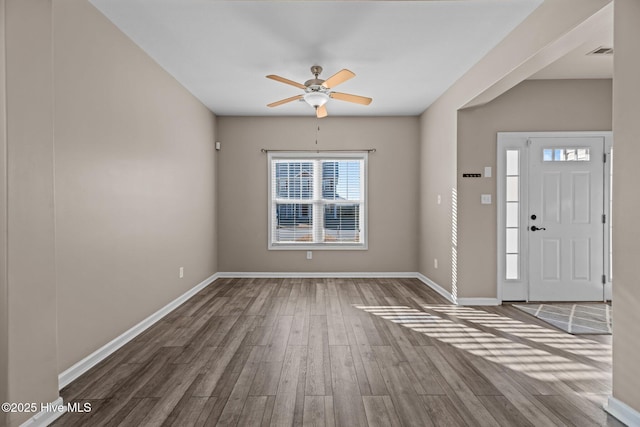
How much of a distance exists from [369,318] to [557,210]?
2.79 metres

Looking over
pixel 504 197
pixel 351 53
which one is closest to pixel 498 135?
pixel 504 197

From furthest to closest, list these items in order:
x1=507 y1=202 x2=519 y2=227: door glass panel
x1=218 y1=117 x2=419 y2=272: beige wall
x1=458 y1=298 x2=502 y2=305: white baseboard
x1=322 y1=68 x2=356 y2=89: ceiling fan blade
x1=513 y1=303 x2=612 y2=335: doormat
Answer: x1=218 y1=117 x2=419 y2=272: beige wall → x1=507 y1=202 x2=519 y2=227: door glass panel → x1=458 y1=298 x2=502 y2=305: white baseboard → x1=513 y1=303 x2=612 y2=335: doormat → x1=322 y1=68 x2=356 y2=89: ceiling fan blade

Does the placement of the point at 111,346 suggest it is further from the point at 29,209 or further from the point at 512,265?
the point at 512,265

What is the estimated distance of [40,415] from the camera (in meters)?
1.89

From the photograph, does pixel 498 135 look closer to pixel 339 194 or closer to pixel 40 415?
pixel 339 194

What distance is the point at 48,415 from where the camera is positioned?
1943 millimetres

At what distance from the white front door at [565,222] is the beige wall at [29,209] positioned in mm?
4798

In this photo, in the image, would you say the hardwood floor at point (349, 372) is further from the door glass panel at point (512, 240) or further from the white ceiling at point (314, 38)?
the white ceiling at point (314, 38)

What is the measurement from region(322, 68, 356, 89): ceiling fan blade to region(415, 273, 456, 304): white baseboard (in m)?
2.94

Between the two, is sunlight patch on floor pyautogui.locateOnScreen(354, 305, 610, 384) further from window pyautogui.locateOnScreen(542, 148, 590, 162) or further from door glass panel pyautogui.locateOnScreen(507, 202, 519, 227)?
window pyautogui.locateOnScreen(542, 148, 590, 162)

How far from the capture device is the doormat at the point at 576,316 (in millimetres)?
3443

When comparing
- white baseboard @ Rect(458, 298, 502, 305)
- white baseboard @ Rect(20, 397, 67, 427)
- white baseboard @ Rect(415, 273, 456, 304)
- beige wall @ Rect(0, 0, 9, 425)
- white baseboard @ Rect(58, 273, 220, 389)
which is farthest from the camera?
white baseboard @ Rect(415, 273, 456, 304)

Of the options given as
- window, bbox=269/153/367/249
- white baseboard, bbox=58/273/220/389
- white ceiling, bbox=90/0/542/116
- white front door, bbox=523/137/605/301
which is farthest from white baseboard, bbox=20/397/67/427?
white front door, bbox=523/137/605/301

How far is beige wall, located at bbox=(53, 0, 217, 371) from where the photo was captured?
240cm
